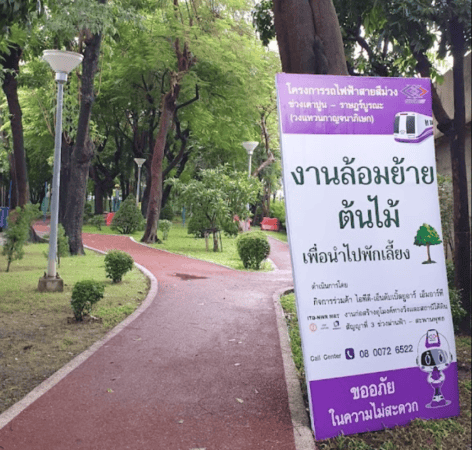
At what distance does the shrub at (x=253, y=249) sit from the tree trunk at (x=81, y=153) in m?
4.91

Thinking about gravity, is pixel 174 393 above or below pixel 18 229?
below

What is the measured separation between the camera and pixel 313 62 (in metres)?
5.37

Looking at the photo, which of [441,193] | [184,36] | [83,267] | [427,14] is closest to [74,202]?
[83,267]

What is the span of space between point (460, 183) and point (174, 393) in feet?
16.6

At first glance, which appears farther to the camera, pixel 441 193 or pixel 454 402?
pixel 441 193

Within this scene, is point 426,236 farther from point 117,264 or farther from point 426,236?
point 117,264

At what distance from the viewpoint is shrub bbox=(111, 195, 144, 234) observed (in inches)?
1115

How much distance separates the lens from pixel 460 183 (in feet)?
26.1

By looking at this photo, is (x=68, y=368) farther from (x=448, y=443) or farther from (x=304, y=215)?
(x=448, y=443)

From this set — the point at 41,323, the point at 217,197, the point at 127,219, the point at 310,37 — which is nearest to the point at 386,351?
the point at 310,37

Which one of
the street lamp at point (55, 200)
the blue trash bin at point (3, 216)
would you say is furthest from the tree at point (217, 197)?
the street lamp at point (55, 200)

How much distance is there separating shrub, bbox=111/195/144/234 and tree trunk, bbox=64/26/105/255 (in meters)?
11.2

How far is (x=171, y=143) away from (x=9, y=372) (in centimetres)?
2788

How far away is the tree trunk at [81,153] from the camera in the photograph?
52.9 ft
